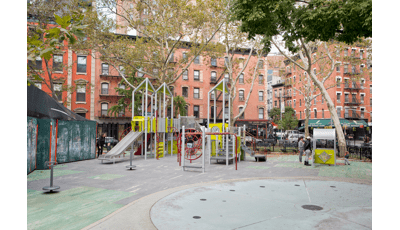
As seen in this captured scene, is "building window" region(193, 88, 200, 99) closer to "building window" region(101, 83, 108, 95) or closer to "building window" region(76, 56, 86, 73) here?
"building window" region(101, 83, 108, 95)

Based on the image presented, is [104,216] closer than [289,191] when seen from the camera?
Yes

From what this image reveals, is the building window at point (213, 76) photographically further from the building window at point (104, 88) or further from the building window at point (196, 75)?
the building window at point (104, 88)

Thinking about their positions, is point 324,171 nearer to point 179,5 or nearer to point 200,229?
point 200,229

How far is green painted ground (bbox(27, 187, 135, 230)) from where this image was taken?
582cm

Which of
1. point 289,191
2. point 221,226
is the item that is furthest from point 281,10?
point 221,226

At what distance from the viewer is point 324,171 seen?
13320mm

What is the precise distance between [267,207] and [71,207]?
5.16 meters

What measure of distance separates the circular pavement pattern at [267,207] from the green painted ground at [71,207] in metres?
1.42

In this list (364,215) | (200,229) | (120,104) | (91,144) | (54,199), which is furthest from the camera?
(120,104)

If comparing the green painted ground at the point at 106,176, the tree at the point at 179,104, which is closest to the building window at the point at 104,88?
the tree at the point at 179,104

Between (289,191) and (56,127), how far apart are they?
12756 mm

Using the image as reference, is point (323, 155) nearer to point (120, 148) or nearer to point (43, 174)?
point (120, 148)

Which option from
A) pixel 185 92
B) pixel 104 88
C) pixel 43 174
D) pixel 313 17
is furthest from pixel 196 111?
pixel 313 17

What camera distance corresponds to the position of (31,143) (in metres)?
12.5
